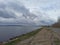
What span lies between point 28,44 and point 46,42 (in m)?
2.42

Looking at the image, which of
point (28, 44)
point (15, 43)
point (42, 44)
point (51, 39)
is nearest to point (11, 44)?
point (15, 43)

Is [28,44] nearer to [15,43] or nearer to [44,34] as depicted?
[15,43]

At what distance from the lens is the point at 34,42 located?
70.1 ft

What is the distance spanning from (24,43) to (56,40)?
4.49 m

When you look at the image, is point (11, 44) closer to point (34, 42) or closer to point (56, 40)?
point (34, 42)

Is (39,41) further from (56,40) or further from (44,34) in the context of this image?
(44,34)

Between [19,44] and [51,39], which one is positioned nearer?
[19,44]

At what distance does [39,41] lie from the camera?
2169 cm

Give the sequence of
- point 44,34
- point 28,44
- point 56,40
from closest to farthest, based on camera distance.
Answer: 1. point 28,44
2. point 56,40
3. point 44,34

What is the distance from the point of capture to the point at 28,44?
20578 mm

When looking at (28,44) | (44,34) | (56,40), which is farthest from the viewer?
(44,34)

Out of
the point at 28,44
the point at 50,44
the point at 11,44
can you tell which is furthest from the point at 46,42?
the point at 11,44

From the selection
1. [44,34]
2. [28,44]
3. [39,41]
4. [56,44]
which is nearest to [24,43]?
[28,44]

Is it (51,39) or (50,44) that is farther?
(51,39)
